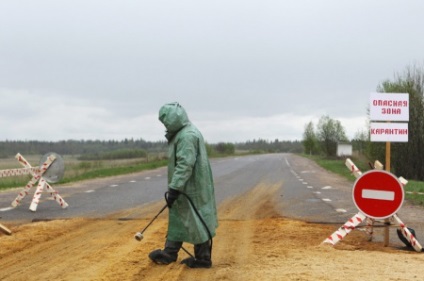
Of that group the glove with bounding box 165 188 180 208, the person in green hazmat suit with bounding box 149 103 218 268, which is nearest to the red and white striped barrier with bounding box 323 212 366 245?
the person in green hazmat suit with bounding box 149 103 218 268

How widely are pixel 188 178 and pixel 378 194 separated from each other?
10.5ft

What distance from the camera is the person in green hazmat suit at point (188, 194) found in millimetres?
6379

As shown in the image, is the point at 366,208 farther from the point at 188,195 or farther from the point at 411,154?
the point at 411,154

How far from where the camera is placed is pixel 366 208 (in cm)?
801

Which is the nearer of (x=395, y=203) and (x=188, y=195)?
(x=188, y=195)

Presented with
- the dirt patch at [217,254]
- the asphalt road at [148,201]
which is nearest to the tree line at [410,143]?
the asphalt road at [148,201]

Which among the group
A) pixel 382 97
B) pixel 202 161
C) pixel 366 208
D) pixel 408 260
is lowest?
pixel 408 260

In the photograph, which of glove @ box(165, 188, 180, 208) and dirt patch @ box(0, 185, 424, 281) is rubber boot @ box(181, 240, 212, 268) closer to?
dirt patch @ box(0, 185, 424, 281)

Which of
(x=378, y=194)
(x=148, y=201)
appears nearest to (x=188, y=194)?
(x=378, y=194)

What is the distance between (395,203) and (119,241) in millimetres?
4190

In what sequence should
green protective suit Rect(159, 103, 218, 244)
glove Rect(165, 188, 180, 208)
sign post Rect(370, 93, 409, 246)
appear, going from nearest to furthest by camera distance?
glove Rect(165, 188, 180, 208)
green protective suit Rect(159, 103, 218, 244)
sign post Rect(370, 93, 409, 246)

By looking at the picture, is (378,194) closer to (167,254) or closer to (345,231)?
(345,231)

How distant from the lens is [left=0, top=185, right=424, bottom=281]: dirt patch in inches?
239

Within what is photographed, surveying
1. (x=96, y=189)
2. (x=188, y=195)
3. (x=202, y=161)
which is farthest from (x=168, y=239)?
(x=96, y=189)
